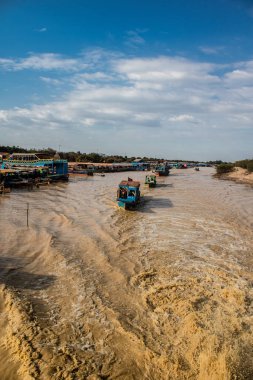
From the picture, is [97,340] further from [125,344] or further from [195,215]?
[195,215]

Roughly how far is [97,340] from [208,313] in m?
3.37

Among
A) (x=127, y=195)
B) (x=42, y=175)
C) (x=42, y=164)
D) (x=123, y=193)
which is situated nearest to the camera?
(x=127, y=195)

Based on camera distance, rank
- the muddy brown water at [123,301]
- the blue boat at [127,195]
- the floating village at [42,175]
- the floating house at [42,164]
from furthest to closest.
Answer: the floating house at [42,164] < the floating village at [42,175] < the blue boat at [127,195] < the muddy brown water at [123,301]

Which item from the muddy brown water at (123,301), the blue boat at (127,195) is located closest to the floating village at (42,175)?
the blue boat at (127,195)

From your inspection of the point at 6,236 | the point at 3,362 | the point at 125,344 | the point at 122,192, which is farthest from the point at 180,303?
the point at 122,192

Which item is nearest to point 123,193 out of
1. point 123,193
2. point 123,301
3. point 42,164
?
point 123,193

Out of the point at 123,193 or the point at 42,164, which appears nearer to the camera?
the point at 123,193

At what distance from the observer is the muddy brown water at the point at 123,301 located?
5930mm

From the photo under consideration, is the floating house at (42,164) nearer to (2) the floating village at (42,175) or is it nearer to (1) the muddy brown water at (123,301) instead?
(2) the floating village at (42,175)

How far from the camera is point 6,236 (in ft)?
46.3

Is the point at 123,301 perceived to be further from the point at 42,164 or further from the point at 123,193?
the point at 42,164

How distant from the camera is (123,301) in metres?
8.55

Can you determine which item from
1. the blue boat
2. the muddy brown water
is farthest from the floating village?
the muddy brown water

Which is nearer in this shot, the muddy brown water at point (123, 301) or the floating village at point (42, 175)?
the muddy brown water at point (123, 301)
